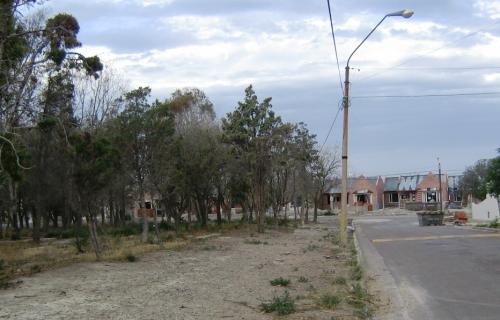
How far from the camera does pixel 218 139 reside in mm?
34375

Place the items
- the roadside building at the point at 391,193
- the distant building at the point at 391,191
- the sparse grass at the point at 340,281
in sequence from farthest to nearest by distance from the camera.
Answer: the roadside building at the point at 391,193 → the distant building at the point at 391,191 → the sparse grass at the point at 340,281

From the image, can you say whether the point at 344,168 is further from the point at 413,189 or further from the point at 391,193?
the point at 391,193

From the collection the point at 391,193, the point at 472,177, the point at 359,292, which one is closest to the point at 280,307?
the point at 359,292

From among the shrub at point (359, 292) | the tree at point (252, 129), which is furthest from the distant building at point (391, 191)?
the shrub at point (359, 292)

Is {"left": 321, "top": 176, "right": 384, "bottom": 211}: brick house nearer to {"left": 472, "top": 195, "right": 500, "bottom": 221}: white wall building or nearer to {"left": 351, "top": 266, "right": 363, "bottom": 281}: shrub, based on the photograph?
{"left": 472, "top": 195, "right": 500, "bottom": 221}: white wall building

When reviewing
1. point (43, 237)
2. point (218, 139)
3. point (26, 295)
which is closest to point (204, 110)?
point (218, 139)

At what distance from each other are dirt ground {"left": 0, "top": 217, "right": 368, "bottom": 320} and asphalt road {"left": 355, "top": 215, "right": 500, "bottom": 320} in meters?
1.14

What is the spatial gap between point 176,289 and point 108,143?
7012mm

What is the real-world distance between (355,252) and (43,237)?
24831 millimetres

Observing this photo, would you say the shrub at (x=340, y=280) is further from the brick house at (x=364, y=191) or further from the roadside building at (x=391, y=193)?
the roadside building at (x=391, y=193)

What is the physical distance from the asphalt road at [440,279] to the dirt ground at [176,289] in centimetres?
114

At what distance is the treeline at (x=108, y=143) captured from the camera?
16375 mm

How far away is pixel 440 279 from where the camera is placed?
1318cm

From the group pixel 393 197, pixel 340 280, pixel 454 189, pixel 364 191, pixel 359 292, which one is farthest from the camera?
pixel 454 189
